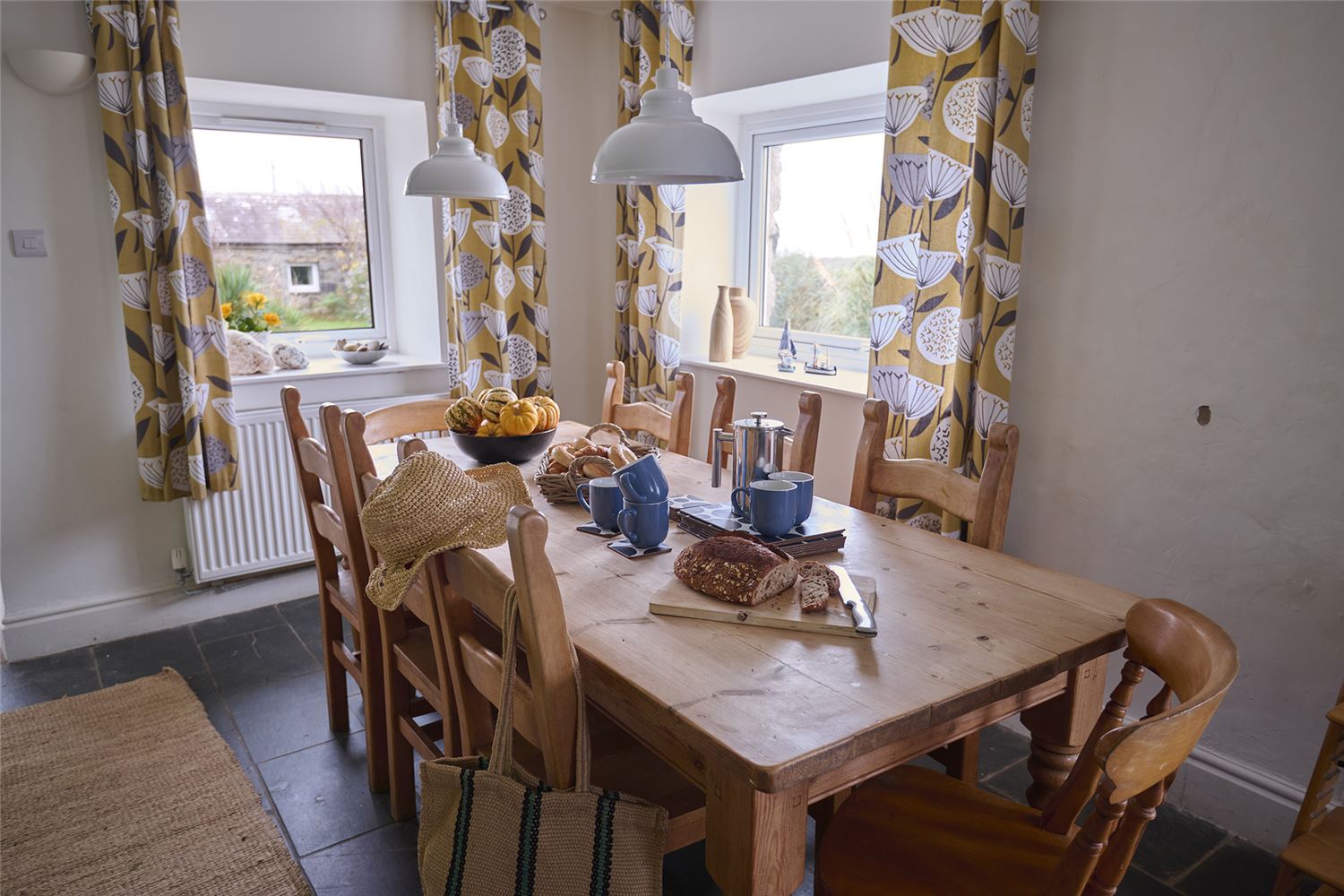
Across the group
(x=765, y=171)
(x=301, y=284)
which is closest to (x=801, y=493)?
(x=765, y=171)

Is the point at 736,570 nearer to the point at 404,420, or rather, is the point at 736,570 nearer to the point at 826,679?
the point at 826,679

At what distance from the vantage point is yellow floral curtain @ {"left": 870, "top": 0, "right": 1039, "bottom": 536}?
86.0 inches

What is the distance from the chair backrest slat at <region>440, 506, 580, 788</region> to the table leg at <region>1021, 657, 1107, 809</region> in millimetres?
797

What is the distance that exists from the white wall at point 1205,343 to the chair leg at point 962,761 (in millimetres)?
780

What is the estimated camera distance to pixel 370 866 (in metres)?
1.91

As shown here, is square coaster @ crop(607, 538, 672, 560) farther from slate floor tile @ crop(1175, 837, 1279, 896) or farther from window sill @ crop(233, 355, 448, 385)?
window sill @ crop(233, 355, 448, 385)

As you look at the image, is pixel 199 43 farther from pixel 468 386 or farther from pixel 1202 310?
pixel 1202 310

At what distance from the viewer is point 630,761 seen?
1515 mm

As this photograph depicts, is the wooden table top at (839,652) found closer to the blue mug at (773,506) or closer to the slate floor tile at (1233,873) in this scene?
the blue mug at (773,506)

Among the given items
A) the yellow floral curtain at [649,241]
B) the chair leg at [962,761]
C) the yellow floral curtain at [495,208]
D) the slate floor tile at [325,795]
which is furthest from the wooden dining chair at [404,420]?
the chair leg at [962,761]

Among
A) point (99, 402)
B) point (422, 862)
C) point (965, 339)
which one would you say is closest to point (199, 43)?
point (99, 402)

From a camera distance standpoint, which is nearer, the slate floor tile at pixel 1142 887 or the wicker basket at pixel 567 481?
the slate floor tile at pixel 1142 887

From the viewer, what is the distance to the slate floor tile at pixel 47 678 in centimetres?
265

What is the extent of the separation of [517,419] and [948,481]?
1090 mm
